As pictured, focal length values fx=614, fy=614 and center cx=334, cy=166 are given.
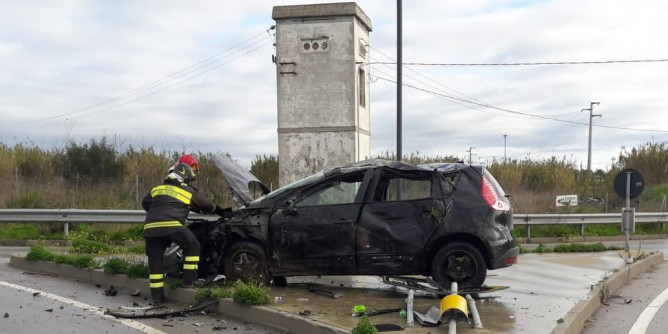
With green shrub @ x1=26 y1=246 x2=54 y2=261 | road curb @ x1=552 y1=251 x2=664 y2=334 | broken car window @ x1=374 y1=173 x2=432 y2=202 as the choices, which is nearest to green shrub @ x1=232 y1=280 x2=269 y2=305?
broken car window @ x1=374 y1=173 x2=432 y2=202

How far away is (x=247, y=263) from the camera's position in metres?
Answer: 7.91

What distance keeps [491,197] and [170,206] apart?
404cm

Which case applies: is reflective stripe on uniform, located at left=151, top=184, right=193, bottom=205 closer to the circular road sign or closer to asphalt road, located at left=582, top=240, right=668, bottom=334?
asphalt road, located at left=582, top=240, right=668, bottom=334

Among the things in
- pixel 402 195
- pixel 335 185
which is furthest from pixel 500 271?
pixel 335 185

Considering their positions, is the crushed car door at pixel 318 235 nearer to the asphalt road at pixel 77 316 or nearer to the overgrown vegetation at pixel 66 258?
the asphalt road at pixel 77 316

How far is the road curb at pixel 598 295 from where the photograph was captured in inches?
243

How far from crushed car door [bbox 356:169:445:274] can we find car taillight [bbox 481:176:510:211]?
571 mm

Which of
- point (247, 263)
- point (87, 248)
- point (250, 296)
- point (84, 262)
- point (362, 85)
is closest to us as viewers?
point (250, 296)

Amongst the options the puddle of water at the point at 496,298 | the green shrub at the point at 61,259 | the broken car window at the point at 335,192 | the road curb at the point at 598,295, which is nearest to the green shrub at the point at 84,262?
the green shrub at the point at 61,259

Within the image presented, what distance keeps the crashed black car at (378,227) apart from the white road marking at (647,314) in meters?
1.54

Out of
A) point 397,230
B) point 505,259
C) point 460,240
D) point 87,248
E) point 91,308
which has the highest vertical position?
point 397,230

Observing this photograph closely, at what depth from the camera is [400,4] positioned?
13.1m

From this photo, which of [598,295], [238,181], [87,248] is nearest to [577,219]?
[598,295]

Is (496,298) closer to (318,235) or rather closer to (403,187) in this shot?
(403,187)
